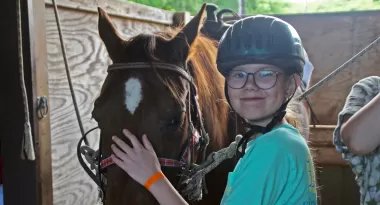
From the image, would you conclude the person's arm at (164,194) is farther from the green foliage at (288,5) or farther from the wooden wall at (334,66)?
the green foliage at (288,5)

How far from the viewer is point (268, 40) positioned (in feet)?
4.82

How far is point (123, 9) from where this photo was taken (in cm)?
338

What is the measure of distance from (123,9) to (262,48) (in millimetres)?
2202

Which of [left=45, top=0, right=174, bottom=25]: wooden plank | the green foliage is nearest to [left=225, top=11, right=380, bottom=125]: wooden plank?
[left=45, top=0, right=174, bottom=25]: wooden plank

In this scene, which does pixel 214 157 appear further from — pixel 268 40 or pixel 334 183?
pixel 334 183

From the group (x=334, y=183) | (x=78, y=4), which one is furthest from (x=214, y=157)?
(x=334, y=183)

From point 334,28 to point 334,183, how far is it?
1.82 meters

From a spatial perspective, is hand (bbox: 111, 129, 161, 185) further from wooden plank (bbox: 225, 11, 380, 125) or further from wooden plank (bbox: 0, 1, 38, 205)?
wooden plank (bbox: 225, 11, 380, 125)

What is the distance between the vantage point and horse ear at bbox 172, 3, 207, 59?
2020 mm

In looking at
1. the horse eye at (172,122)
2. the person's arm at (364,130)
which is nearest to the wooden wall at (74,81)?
the horse eye at (172,122)

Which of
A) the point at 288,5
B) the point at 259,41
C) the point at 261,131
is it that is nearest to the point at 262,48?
the point at 259,41

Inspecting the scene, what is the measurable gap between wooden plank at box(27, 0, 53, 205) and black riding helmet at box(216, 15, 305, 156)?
4.09 ft

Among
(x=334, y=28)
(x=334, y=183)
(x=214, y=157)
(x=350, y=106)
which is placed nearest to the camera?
(x=350, y=106)

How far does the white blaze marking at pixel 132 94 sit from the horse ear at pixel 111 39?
224mm
